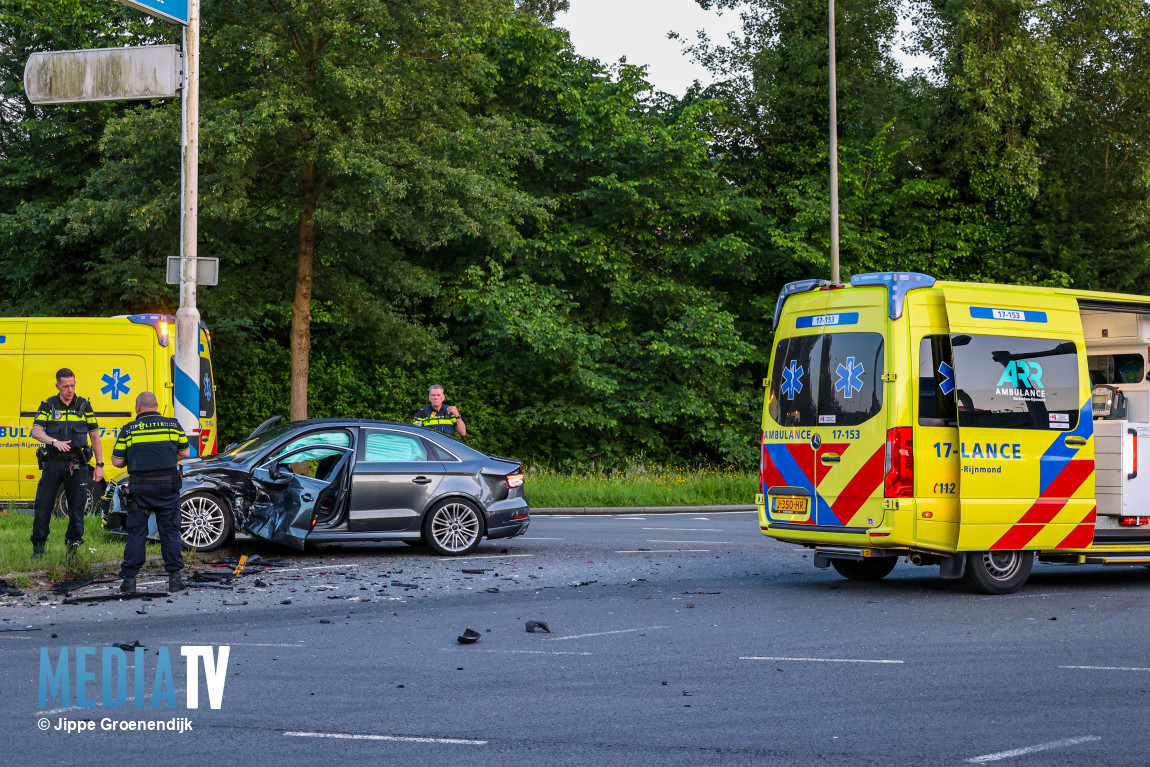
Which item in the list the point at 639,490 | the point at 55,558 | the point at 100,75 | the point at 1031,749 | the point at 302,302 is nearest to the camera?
the point at 1031,749

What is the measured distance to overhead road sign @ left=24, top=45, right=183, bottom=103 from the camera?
12.9 meters

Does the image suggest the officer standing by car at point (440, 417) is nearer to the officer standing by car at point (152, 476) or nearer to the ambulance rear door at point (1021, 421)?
the officer standing by car at point (152, 476)

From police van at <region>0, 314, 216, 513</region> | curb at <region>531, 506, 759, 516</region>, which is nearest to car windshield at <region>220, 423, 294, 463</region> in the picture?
police van at <region>0, 314, 216, 513</region>

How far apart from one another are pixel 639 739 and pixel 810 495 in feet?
18.7

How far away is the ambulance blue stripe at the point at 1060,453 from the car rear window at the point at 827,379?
1.77m

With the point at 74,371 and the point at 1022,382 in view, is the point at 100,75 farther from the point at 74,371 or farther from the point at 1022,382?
the point at 1022,382

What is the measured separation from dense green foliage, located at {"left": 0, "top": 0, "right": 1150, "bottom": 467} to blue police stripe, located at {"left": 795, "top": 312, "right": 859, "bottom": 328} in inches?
508

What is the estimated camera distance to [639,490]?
73.5 ft

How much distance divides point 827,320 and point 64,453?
25.2 feet

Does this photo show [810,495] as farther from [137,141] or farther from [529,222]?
[529,222]

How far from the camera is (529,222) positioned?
33781 mm

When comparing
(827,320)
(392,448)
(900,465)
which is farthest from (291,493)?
(900,465)

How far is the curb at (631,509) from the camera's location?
20.8 metres

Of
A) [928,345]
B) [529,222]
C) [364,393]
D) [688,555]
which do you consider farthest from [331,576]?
[529,222]
